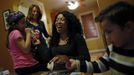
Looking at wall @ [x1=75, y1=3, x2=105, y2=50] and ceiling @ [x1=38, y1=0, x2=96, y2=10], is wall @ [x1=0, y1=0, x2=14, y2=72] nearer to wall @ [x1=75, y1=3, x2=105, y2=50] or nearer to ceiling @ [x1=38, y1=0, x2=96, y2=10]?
ceiling @ [x1=38, y1=0, x2=96, y2=10]

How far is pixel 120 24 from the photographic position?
78cm

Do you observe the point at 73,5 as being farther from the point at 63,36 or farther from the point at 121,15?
the point at 121,15

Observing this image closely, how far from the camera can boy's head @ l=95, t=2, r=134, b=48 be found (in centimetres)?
77

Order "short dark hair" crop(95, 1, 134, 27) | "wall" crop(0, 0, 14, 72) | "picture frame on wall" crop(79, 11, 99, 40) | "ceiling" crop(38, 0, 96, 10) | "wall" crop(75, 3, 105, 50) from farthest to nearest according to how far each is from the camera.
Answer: "wall" crop(0, 0, 14, 72)
"ceiling" crop(38, 0, 96, 10)
"picture frame on wall" crop(79, 11, 99, 40)
"wall" crop(75, 3, 105, 50)
"short dark hair" crop(95, 1, 134, 27)

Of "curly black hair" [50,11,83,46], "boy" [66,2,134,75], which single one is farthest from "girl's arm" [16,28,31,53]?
"boy" [66,2,134,75]

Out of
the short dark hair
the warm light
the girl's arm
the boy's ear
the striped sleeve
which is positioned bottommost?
the striped sleeve

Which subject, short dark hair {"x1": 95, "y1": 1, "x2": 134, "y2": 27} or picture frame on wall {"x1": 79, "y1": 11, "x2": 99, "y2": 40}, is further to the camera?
picture frame on wall {"x1": 79, "y1": 11, "x2": 99, "y2": 40}

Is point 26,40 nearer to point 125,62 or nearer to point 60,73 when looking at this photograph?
point 60,73

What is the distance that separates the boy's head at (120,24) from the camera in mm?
772

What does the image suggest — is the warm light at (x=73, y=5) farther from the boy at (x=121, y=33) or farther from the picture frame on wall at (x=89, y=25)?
the boy at (x=121, y=33)

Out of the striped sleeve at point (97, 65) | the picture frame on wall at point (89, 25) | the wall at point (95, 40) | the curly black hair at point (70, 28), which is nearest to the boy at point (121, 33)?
the striped sleeve at point (97, 65)

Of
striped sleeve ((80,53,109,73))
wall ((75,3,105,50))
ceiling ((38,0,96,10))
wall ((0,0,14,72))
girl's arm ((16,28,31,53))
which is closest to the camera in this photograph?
striped sleeve ((80,53,109,73))

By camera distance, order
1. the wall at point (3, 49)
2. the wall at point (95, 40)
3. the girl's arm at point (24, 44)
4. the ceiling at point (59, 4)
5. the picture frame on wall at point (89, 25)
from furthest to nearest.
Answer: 1. the wall at point (3, 49)
2. the ceiling at point (59, 4)
3. the picture frame on wall at point (89, 25)
4. the wall at point (95, 40)
5. the girl's arm at point (24, 44)

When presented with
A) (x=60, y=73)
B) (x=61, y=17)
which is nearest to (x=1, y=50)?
(x=61, y=17)
